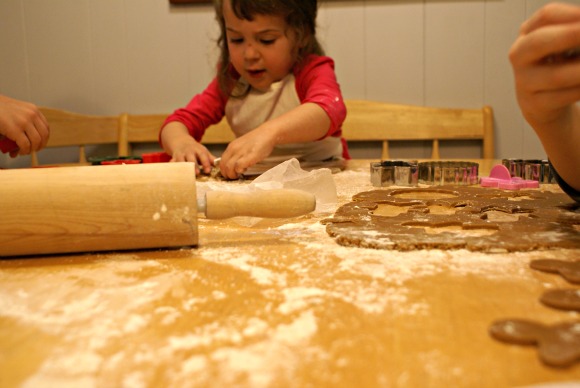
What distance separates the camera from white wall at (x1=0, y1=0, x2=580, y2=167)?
209cm

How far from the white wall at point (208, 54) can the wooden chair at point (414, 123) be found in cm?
11

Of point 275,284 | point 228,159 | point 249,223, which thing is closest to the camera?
point 275,284

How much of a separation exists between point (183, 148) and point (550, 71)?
100 centimetres

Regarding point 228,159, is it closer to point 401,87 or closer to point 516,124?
point 401,87

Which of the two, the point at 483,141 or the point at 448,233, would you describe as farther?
the point at 483,141

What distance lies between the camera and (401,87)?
215 centimetres

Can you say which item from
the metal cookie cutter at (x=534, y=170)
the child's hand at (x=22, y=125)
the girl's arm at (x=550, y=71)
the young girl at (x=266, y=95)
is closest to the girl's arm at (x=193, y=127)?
the young girl at (x=266, y=95)

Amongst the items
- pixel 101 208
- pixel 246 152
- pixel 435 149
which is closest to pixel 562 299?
pixel 101 208

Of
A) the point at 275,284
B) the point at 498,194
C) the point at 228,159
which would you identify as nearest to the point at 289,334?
the point at 275,284

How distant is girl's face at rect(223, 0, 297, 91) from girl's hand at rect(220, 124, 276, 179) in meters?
0.36

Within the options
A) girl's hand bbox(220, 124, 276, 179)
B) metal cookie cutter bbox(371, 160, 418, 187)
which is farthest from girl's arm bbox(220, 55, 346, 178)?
metal cookie cutter bbox(371, 160, 418, 187)

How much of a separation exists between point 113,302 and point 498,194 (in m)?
0.65

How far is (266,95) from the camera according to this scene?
5.32ft

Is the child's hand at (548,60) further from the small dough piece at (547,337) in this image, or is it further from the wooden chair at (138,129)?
the wooden chair at (138,129)
